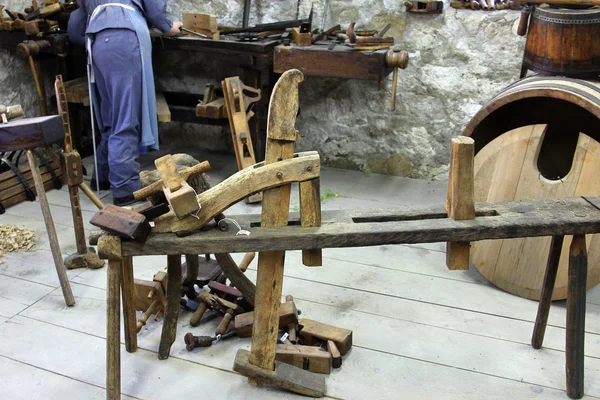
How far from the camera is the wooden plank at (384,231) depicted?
231 centimetres

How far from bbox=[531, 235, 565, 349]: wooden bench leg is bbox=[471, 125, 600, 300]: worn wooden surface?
46 centimetres

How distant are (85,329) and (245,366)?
956mm

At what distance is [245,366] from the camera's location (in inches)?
105

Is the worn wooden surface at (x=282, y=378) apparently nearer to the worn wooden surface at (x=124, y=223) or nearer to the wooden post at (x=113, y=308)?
the wooden post at (x=113, y=308)

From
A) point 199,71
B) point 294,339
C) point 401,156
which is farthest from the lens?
point 199,71

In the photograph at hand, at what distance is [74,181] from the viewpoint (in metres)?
3.49

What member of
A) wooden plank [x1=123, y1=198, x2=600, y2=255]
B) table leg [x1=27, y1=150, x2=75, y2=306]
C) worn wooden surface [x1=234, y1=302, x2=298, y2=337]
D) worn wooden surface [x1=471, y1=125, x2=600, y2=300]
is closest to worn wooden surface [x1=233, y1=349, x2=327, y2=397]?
worn wooden surface [x1=234, y1=302, x2=298, y2=337]

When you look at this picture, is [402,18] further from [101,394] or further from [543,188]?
[101,394]

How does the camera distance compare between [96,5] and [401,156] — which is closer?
[96,5]

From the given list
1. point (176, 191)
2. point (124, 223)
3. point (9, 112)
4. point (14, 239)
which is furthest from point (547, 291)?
point (14, 239)

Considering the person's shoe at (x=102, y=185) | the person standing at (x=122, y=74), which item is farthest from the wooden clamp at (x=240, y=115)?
the person's shoe at (x=102, y=185)

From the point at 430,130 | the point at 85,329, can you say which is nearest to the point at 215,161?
the point at 430,130

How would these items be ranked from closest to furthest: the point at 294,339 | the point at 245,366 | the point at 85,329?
the point at 245,366, the point at 294,339, the point at 85,329

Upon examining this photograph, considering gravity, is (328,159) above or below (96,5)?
below
